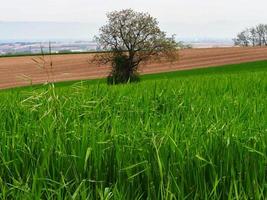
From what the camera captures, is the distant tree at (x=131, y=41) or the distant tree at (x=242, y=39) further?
the distant tree at (x=242, y=39)

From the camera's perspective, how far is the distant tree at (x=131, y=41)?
50094mm

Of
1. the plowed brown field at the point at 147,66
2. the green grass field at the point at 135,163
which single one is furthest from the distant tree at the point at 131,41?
the green grass field at the point at 135,163

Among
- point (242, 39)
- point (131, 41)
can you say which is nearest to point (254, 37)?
point (242, 39)

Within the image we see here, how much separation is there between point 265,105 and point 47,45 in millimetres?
1961

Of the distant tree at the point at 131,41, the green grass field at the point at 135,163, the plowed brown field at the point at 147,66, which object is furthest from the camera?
the plowed brown field at the point at 147,66

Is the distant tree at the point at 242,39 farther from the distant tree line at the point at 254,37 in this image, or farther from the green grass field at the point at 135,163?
the green grass field at the point at 135,163

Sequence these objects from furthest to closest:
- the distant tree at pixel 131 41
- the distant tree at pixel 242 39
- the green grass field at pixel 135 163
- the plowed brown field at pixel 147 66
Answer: the distant tree at pixel 242 39 < the plowed brown field at pixel 147 66 < the distant tree at pixel 131 41 < the green grass field at pixel 135 163

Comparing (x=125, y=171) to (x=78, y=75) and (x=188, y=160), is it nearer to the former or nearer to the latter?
(x=188, y=160)

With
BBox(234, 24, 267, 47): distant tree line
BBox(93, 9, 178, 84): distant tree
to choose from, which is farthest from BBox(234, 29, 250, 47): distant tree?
BBox(93, 9, 178, 84): distant tree

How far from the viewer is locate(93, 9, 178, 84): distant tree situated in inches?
1972

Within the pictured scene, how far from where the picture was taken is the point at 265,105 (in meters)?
3.99

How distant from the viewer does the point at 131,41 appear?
50.8 meters

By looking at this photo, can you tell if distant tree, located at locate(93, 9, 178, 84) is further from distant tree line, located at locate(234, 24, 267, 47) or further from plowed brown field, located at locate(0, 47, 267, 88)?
distant tree line, located at locate(234, 24, 267, 47)

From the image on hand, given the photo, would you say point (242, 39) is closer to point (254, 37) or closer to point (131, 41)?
point (254, 37)
